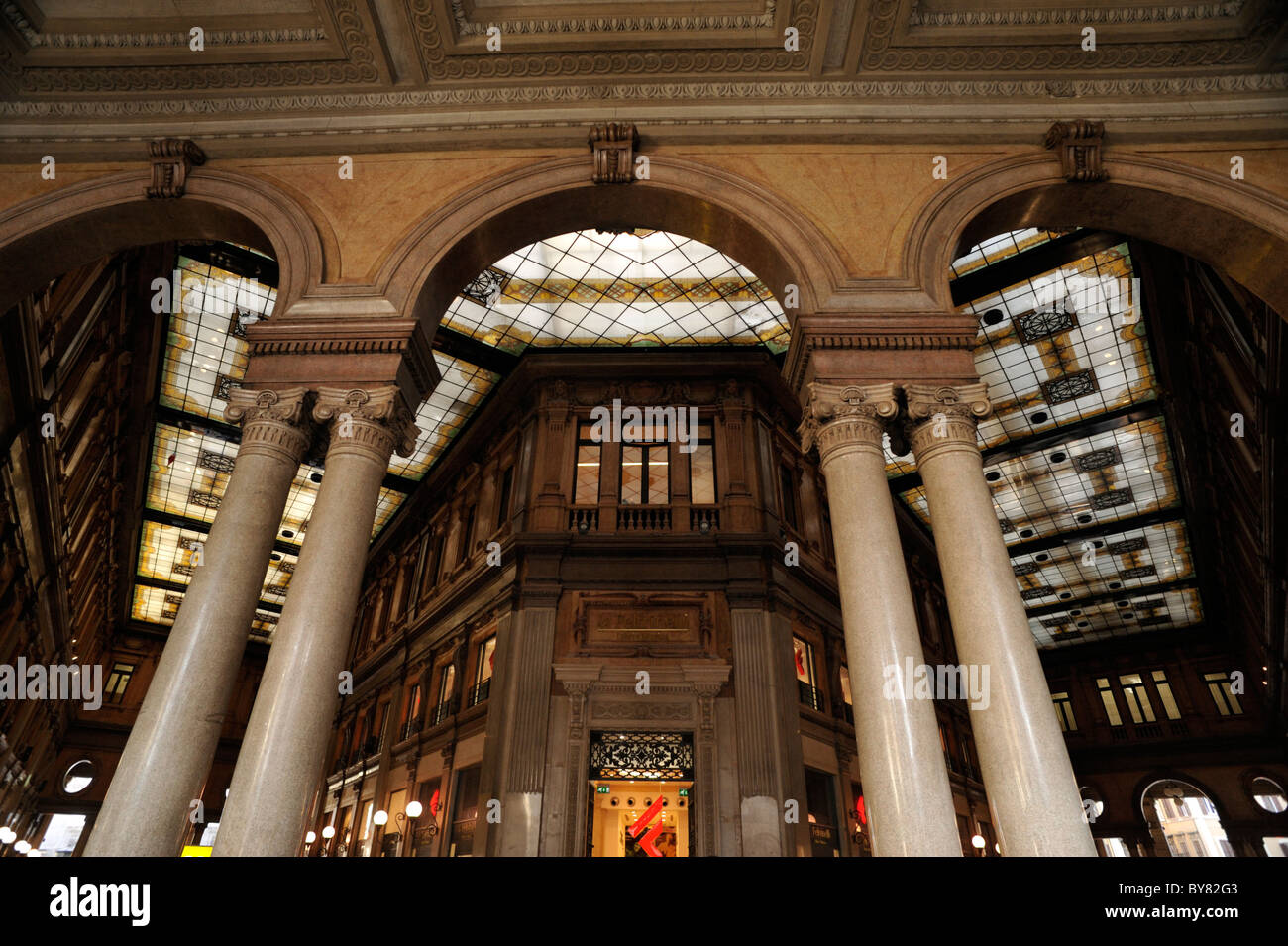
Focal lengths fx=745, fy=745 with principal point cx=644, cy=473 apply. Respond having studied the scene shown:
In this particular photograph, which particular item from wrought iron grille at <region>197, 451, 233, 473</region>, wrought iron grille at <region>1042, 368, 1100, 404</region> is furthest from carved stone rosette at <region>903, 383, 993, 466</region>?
wrought iron grille at <region>197, 451, 233, 473</region>

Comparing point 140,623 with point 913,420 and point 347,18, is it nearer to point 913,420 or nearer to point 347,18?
point 347,18

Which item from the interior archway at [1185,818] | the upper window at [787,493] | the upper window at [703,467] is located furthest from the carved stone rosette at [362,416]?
the interior archway at [1185,818]

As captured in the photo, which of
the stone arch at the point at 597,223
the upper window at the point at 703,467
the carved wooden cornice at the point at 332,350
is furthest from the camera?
the upper window at the point at 703,467

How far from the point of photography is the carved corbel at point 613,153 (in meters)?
6.15

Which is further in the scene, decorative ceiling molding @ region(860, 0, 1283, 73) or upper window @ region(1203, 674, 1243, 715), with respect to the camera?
upper window @ region(1203, 674, 1243, 715)

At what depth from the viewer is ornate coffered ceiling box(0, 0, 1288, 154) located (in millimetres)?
6012

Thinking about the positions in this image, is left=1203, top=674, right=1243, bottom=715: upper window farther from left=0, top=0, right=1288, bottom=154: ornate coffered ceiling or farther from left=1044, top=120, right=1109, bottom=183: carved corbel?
left=1044, top=120, right=1109, bottom=183: carved corbel

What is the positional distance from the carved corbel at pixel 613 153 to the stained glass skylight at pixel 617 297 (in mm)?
4640

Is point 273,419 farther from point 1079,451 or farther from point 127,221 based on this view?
point 1079,451

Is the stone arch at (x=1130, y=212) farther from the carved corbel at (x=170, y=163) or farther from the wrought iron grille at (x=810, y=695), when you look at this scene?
the wrought iron grille at (x=810, y=695)

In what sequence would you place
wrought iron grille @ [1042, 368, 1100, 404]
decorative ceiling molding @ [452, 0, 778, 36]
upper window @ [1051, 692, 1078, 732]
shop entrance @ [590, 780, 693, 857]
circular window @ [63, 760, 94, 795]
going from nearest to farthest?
decorative ceiling molding @ [452, 0, 778, 36], shop entrance @ [590, 780, 693, 857], wrought iron grille @ [1042, 368, 1100, 404], circular window @ [63, 760, 94, 795], upper window @ [1051, 692, 1078, 732]

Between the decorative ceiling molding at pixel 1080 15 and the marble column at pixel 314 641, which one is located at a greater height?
the decorative ceiling molding at pixel 1080 15

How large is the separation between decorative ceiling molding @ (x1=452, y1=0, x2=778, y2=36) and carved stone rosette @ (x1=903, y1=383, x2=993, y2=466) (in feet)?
11.2
